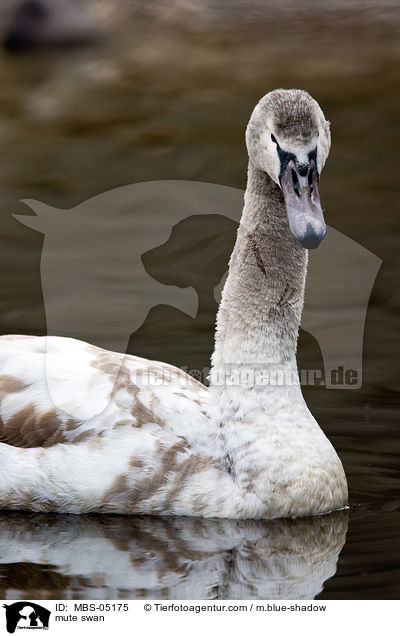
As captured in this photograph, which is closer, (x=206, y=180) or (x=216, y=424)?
(x=216, y=424)

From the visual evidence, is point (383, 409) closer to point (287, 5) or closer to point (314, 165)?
point (314, 165)

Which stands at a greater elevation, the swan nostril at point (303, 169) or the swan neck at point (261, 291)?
the swan nostril at point (303, 169)

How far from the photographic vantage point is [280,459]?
6.57 metres

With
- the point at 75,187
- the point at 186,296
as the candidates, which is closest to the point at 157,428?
the point at 186,296

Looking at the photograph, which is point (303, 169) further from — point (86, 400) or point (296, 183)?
point (86, 400)

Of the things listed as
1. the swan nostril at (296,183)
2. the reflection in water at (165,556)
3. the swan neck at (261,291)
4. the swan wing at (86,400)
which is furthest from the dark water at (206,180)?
the swan nostril at (296,183)

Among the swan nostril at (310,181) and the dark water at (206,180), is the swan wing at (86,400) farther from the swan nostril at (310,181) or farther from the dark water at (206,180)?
the swan nostril at (310,181)

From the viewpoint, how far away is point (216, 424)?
6.74 m

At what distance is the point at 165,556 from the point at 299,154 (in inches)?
82.5

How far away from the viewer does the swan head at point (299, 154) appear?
236 inches
